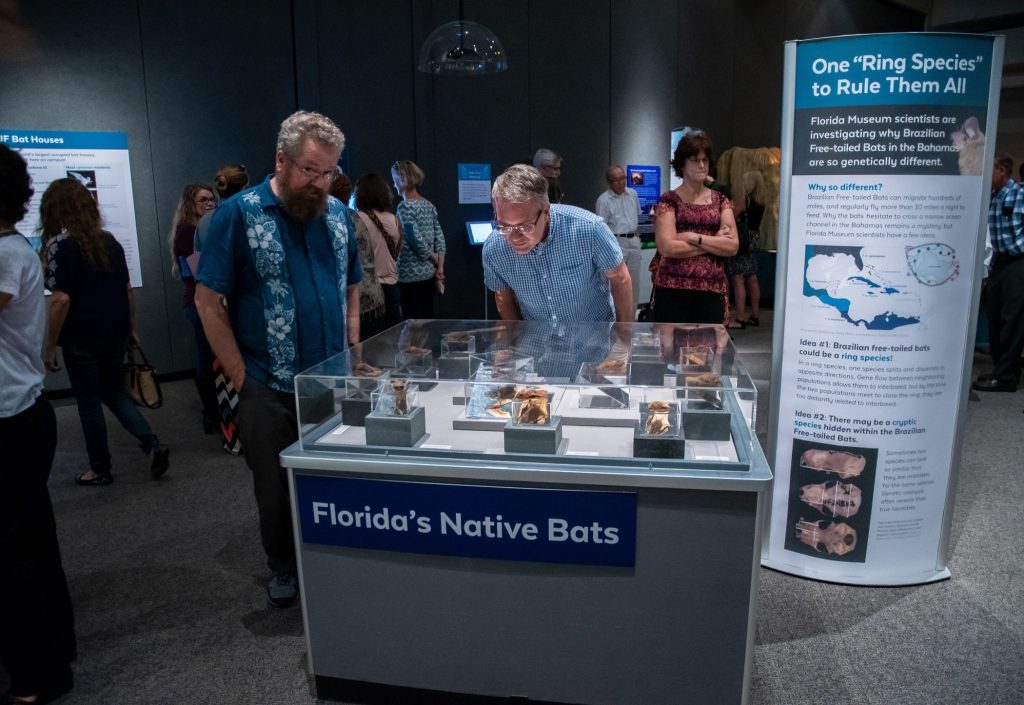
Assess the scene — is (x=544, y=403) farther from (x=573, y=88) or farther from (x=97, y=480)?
(x=573, y=88)

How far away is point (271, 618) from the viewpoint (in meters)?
2.71

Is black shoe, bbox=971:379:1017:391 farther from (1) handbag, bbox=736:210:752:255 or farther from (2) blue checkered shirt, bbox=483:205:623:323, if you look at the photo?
(2) blue checkered shirt, bbox=483:205:623:323

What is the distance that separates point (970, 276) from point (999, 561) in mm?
1202

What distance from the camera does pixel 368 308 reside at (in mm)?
4492

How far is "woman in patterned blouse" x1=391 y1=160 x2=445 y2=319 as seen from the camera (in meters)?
5.41

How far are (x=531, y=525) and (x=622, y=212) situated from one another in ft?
20.7

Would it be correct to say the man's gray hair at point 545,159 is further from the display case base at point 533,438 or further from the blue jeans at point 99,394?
the display case base at point 533,438

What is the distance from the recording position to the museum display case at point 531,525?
185 centimetres

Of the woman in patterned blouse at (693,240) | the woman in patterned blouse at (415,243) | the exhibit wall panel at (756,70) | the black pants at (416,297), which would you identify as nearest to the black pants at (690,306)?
the woman in patterned blouse at (693,240)

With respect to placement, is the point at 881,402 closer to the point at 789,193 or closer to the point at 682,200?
the point at 789,193

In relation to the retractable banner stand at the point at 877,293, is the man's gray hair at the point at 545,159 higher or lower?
higher

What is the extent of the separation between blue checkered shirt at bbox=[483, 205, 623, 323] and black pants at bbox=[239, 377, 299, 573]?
35.3 inches

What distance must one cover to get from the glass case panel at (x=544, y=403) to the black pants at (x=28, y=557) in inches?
30.0

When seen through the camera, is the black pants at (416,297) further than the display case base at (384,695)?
Yes
